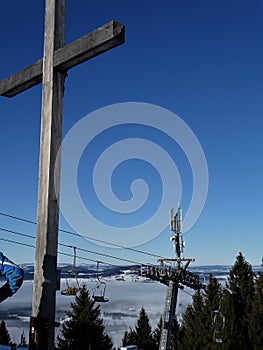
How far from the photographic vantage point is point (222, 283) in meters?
26.1

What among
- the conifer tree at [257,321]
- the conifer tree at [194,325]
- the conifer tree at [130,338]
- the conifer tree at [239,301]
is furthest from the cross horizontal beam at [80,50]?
the conifer tree at [130,338]

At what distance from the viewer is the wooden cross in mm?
2355

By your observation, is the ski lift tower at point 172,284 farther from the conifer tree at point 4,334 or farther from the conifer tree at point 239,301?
the conifer tree at point 4,334

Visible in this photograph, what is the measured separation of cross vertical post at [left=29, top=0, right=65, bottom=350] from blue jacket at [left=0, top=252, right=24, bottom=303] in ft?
1.31

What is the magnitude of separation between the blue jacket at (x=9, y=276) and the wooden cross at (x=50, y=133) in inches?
15.7

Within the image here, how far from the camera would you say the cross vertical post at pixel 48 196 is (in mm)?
2350

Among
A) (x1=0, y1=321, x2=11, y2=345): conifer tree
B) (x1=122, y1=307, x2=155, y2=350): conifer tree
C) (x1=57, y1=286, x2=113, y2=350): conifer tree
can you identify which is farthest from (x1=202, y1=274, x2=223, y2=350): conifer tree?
(x1=0, y1=321, x2=11, y2=345): conifer tree

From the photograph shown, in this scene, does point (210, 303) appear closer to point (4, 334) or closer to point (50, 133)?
point (4, 334)

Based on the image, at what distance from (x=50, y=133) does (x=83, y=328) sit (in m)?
26.4

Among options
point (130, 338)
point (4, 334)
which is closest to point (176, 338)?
point (130, 338)

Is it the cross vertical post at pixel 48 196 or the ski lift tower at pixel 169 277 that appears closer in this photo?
the cross vertical post at pixel 48 196

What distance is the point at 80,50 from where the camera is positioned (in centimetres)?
255

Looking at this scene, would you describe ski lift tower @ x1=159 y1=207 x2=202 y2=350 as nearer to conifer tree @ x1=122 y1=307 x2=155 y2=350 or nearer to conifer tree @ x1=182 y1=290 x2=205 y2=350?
conifer tree @ x1=182 y1=290 x2=205 y2=350

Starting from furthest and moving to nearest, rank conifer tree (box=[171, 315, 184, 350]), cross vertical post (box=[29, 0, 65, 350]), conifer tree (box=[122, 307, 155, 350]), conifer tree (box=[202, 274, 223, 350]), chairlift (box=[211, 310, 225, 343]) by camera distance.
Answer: conifer tree (box=[122, 307, 155, 350]) → conifer tree (box=[171, 315, 184, 350]) → conifer tree (box=[202, 274, 223, 350]) → chairlift (box=[211, 310, 225, 343]) → cross vertical post (box=[29, 0, 65, 350])
